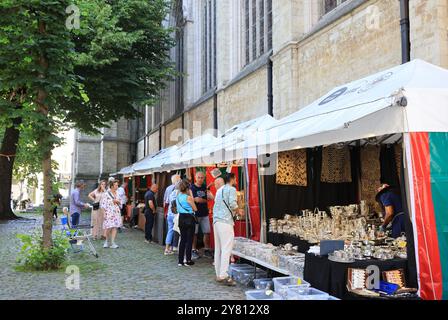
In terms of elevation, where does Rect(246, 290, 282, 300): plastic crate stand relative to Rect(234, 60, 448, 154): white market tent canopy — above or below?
below

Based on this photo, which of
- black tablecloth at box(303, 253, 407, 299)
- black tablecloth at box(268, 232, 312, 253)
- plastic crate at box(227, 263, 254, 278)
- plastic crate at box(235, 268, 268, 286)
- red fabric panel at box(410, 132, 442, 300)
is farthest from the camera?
plastic crate at box(227, 263, 254, 278)

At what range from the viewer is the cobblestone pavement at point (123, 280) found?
21.4 ft

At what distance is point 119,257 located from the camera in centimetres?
1016

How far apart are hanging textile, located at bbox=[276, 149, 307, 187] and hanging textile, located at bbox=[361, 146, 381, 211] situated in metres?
1.20

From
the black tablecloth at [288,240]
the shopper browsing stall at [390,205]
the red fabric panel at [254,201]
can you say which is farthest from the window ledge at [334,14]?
the black tablecloth at [288,240]

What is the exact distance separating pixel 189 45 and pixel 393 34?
16.3 metres

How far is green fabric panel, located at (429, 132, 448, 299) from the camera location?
481cm

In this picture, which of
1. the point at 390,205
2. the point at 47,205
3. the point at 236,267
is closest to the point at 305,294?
the point at 390,205

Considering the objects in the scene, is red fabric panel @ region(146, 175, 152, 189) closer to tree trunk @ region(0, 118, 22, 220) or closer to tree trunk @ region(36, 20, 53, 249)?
tree trunk @ region(0, 118, 22, 220)

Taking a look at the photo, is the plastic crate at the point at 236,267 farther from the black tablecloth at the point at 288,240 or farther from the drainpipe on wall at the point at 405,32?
the drainpipe on wall at the point at 405,32

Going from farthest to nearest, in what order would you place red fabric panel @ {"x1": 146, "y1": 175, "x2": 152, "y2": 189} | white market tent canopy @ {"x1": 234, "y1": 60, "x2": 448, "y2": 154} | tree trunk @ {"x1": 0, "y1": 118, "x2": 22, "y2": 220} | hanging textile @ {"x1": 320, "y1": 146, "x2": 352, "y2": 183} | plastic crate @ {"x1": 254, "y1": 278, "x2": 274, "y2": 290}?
tree trunk @ {"x1": 0, "y1": 118, "x2": 22, "y2": 220} → red fabric panel @ {"x1": 146, "y1": 175, "x2": 152, "y2": 189} → hanging textile @ {"x1": 320, "y1": 146, "x2": 352, "y2": 183} → plastic crate @ {"x1": 254, "y1": 278, "x2": 274, "y2": 290} → white market tent canopy @ {"x1": 234, "y1": 60, "x2": 448, "y2": 154}

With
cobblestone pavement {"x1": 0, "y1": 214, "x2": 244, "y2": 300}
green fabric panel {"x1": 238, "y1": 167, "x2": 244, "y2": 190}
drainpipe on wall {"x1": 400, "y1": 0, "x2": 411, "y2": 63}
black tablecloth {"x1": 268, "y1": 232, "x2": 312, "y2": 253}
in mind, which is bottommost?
cobblestone pavement {"x1": 0, "y1": 214, "x2": 244, "y2": 300}

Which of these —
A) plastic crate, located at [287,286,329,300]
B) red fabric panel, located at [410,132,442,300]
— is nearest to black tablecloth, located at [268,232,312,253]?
plastic crate, located at [287,286,329,300]
